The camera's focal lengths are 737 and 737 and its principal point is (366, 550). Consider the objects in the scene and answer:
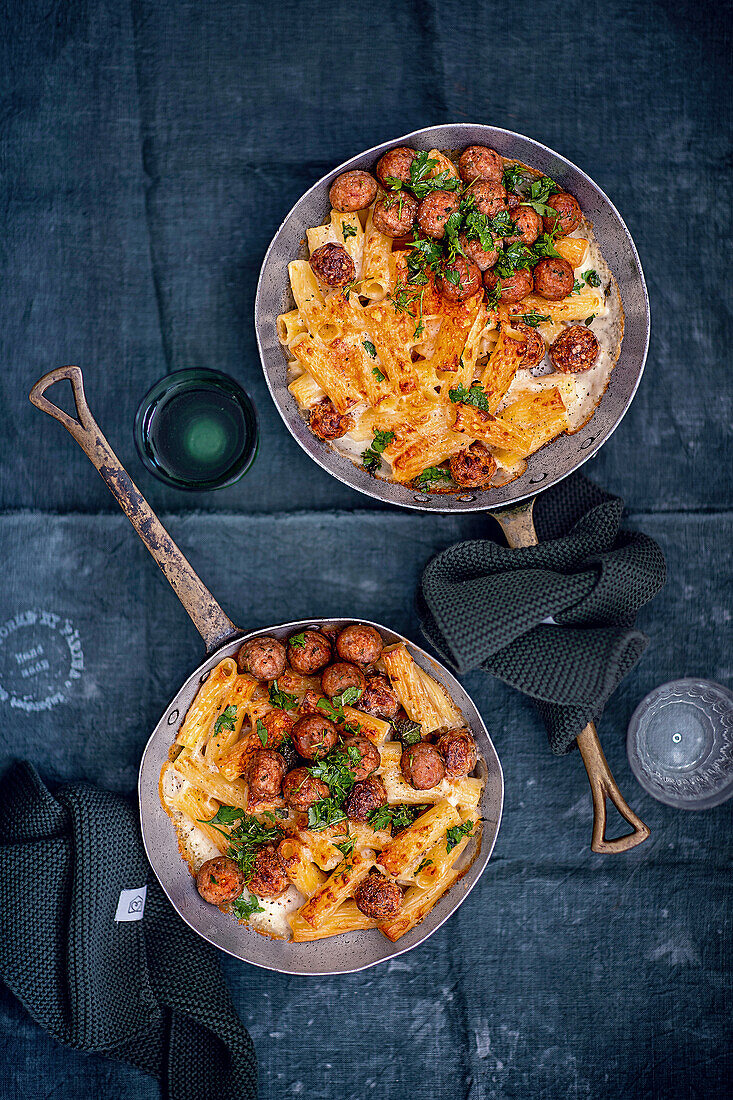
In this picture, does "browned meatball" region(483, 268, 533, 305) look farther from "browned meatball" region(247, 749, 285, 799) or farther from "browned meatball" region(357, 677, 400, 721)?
"browned meatball" region(247, 749, 285, 799)

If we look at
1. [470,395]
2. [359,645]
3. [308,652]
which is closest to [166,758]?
[308,652]

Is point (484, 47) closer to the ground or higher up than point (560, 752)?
higher up

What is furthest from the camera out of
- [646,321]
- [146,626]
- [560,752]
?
[146,626]

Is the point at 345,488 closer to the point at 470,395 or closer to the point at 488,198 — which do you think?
the point at 470,395

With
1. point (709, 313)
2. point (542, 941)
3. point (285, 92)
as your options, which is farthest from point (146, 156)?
point (542, 941)

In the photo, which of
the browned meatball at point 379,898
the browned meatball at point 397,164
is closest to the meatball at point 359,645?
the browned meatball at point 379,898

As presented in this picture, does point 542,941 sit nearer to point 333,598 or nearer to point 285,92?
point 333,598
